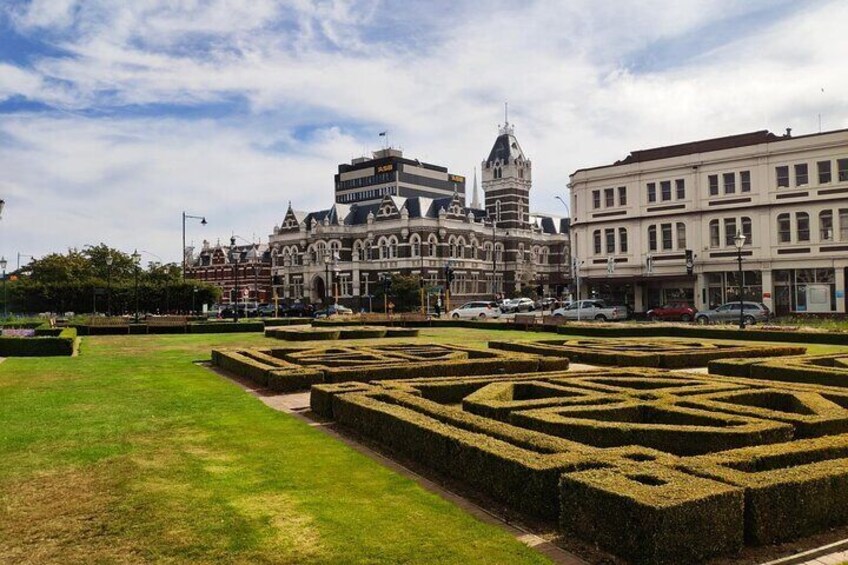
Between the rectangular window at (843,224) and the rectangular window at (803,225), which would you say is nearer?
the rectangular window at (843,224)

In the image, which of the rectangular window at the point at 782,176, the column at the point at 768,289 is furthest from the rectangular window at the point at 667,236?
the rectangular window at the point at 782,176

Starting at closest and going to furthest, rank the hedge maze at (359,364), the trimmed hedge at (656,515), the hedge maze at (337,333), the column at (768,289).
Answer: the trimmed hedge at (656,515)
the hedge maze at (359,364)
the hedge maze at (337,333)
the column at (768,289)

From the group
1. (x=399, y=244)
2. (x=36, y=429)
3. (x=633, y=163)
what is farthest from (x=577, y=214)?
(x=36, y=429)

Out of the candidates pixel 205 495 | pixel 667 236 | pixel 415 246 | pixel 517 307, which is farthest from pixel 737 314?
pixel 415 246

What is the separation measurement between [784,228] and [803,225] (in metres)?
1.29

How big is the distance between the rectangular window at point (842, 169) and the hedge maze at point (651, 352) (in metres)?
31.8

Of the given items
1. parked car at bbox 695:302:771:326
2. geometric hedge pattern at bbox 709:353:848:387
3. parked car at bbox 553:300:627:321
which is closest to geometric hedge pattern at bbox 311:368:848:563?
geometric hedge pattern at bbox 709:353:848:387

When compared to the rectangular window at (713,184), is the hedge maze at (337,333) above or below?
below

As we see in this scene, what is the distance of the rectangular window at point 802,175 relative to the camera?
51.2 m

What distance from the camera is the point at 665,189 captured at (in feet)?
190

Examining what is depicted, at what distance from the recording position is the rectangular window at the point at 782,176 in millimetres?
52031

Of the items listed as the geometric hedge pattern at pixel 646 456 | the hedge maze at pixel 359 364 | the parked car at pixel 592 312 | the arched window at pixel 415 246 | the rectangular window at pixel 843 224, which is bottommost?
the geometric hedge pattern at pixel 646 456

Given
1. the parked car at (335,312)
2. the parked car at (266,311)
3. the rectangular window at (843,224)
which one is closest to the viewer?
the rectangular window at (843,224)

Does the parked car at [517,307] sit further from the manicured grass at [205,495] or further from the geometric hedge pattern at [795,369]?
the manicured grass at [205,495]
